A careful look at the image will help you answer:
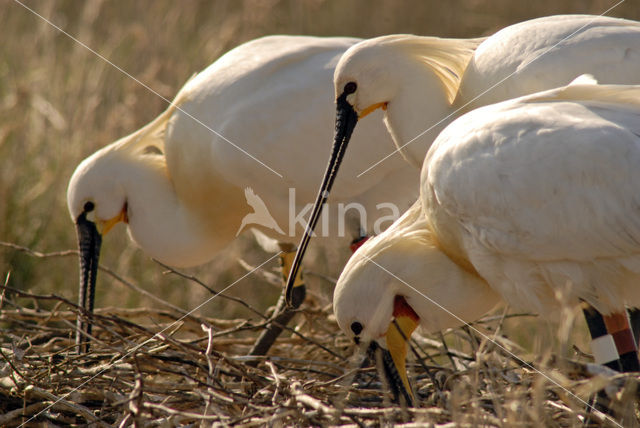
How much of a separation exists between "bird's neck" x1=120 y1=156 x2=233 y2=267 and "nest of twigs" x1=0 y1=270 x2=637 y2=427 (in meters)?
0.44

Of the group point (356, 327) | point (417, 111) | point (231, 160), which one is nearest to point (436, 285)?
point (356, 327)

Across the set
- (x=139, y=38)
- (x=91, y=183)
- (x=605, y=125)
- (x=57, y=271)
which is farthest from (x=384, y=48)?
(x=139, y=38)

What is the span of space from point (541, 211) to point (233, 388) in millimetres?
1523

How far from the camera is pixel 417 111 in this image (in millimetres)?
4410

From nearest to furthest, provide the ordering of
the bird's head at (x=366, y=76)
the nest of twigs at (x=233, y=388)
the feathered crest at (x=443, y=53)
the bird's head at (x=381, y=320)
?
the nest of twigs at (x=233, y=388)
the bird's head at (x=381, y=320)
the bird's head at (x=366, y=76)
the feathered crest at (x=443, y=53)

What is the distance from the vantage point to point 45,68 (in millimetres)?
7918

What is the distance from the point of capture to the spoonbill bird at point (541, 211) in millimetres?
3561

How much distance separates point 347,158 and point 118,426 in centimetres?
198

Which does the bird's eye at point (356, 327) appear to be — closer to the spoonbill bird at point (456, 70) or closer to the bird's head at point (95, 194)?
the spoonbill bird at point (456, 70)

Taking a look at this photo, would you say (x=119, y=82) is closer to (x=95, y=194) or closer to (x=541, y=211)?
(x=95, y=194)

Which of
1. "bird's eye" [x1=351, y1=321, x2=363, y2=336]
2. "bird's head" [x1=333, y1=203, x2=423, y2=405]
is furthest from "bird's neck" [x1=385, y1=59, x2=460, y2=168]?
"bird's eye" [x1=351, y1=321, x2=363, y2=336]

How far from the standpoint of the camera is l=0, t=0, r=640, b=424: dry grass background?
666 cm

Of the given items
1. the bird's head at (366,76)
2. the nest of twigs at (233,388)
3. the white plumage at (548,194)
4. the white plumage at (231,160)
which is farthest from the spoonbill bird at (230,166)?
the white plumage at (548,194)

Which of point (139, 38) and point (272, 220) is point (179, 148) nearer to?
point (272, 220)
